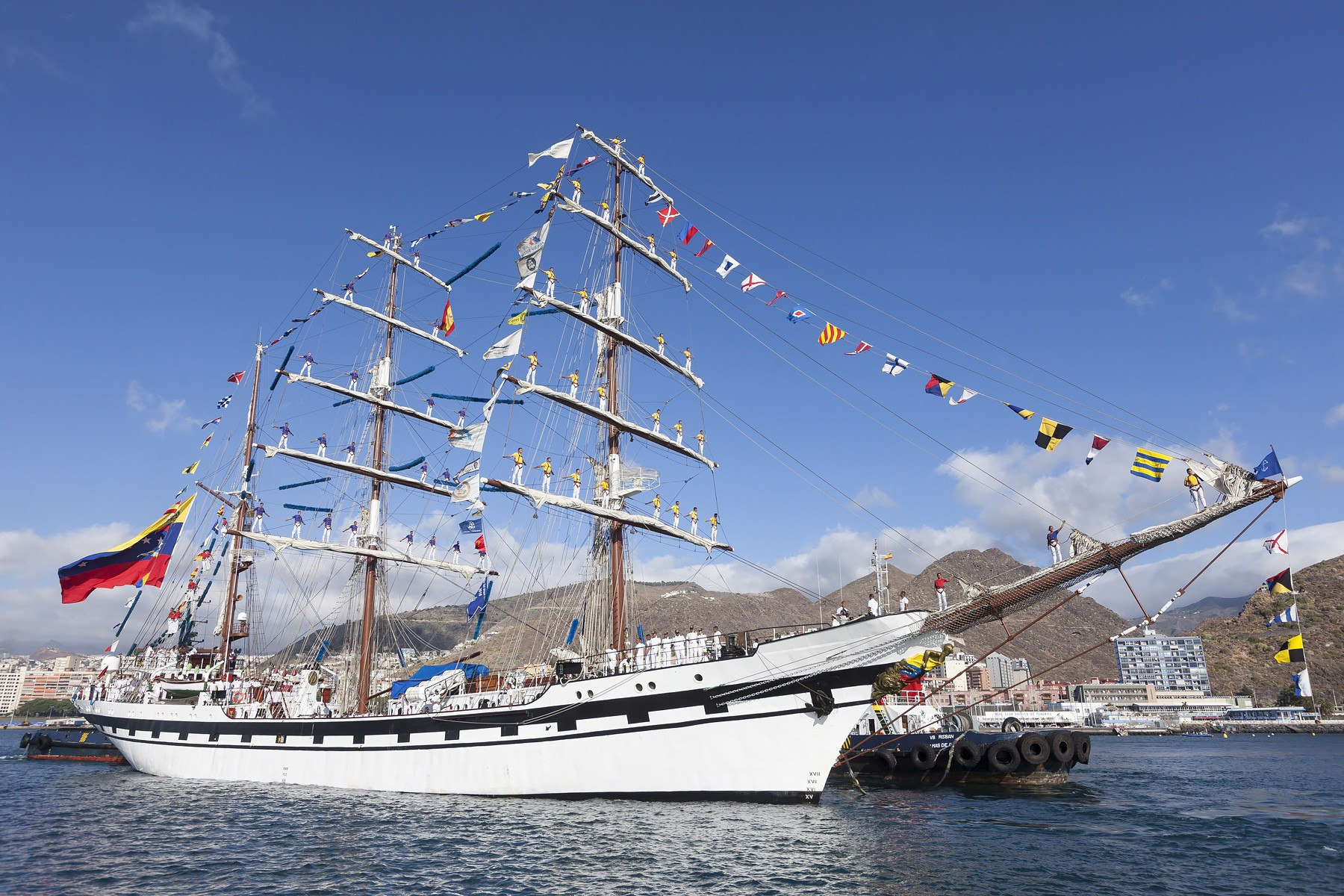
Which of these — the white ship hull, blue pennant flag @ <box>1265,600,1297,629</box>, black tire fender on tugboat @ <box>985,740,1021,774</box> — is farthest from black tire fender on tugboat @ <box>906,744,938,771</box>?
blue pennant flag @ <box>1265,600,1297,629</box>

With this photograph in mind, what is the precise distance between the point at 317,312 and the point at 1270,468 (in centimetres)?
3732

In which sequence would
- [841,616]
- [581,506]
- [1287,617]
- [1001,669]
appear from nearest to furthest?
[1287,617]
[841,616]
[581,506]
[1001,669]

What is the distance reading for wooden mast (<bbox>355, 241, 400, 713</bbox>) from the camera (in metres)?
31.4

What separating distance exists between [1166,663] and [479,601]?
174759mm

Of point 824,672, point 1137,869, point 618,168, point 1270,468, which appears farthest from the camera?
point 618,168

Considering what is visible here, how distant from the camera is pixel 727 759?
2064 centimetres

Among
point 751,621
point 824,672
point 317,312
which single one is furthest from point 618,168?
point 751,621

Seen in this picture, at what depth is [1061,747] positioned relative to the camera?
94.7 feet

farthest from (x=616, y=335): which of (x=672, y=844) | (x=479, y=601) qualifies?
(x=672, y=844)

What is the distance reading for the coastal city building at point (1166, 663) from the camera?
14138 cm

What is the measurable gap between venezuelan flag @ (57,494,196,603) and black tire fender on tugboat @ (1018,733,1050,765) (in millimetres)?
35642

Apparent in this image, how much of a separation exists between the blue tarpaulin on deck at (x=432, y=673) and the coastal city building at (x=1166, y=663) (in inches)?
5711

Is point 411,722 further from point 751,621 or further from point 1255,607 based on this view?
point 1255,607

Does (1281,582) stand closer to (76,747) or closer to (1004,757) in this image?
(1004,757)
